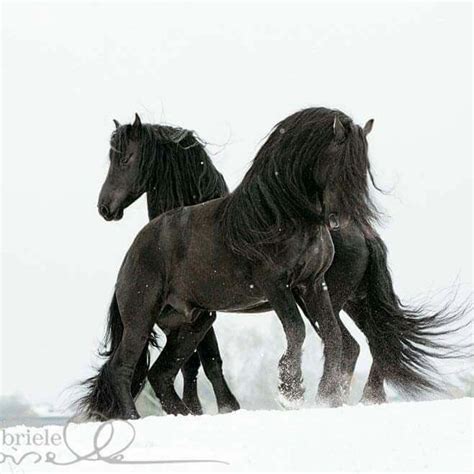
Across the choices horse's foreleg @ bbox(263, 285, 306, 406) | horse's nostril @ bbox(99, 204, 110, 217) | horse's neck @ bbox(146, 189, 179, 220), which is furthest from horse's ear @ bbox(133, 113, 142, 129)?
horse's foreleg @ bbox(263, 285, 306, 406)

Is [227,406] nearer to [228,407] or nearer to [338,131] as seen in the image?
[228,407]

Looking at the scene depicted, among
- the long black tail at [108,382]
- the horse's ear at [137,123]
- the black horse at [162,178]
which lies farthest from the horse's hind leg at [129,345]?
the horse's ear at [137,123]

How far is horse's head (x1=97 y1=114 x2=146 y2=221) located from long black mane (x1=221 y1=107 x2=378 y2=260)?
155 cm

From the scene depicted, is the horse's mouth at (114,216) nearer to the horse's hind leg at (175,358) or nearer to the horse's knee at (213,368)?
the horse's hind leg at (175,358)

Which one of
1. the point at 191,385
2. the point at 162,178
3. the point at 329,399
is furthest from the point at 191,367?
the point at 329,399

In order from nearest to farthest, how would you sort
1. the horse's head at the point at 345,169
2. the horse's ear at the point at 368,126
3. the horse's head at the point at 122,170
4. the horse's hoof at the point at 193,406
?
the horse's head at the point at 345,169 → the horse's ear at the point at 368,126 → the horse's hoof at the point at 193,406 → the horse's head at the point at 122,170

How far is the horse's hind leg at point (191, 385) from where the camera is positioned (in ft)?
34.2

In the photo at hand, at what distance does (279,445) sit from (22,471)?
138cm

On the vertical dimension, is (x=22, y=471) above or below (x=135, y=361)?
above

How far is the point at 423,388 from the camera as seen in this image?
10.3 m

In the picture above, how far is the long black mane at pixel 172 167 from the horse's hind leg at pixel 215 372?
118cm

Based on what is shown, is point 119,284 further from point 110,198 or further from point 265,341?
point 265,341

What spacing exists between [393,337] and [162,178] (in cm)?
236

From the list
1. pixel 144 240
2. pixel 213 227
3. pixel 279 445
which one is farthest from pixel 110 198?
pixel 279 445
